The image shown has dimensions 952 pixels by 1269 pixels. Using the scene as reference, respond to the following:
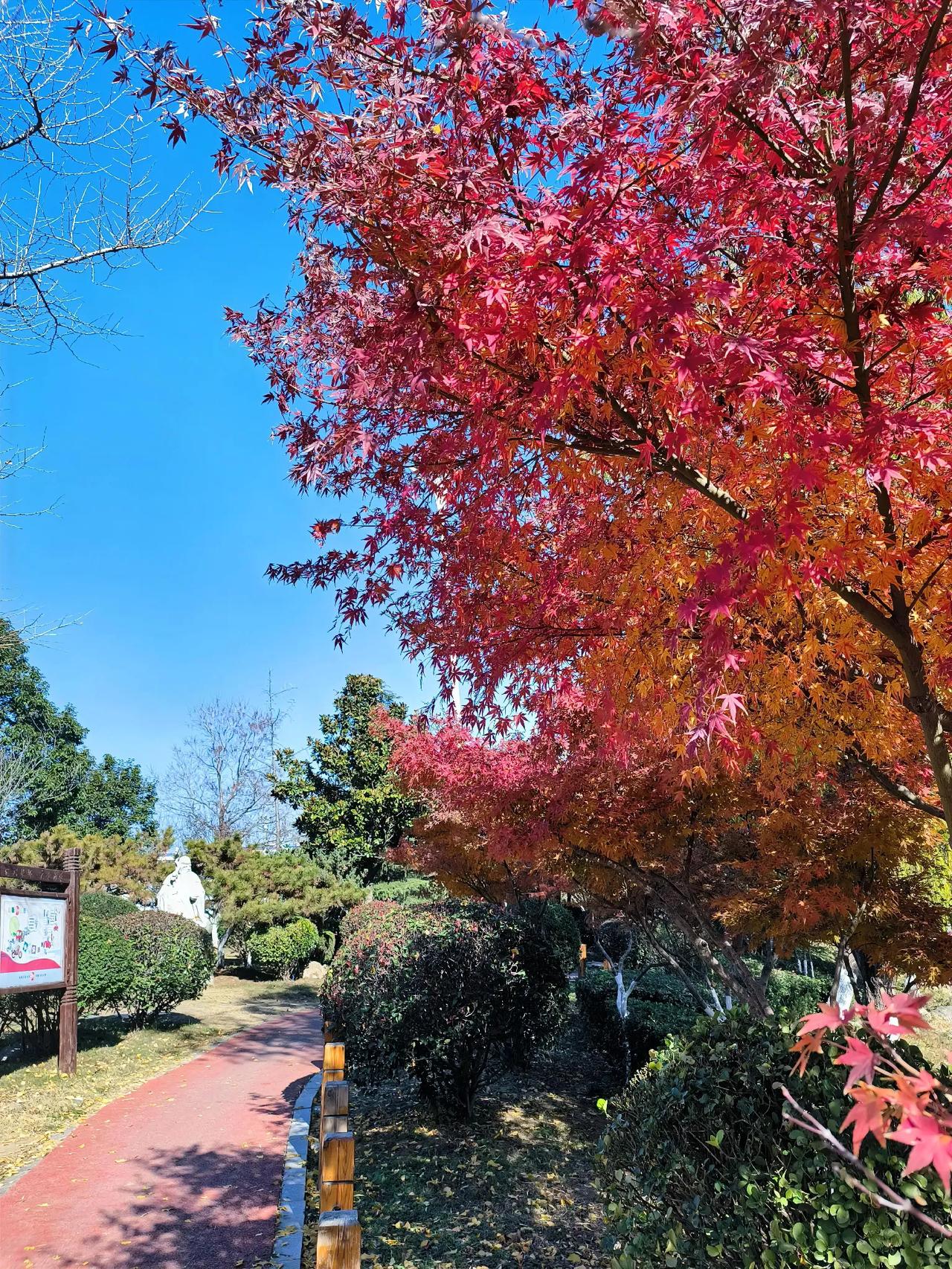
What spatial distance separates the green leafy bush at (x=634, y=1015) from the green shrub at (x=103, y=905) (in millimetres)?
7963

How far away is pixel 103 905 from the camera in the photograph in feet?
48.1

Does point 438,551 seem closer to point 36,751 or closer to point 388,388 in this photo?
point 388,388

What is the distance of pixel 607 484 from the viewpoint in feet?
11.7

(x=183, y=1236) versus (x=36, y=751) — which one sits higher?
(x=36, y=751)

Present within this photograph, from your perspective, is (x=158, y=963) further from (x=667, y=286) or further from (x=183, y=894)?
(x=667, y=286)

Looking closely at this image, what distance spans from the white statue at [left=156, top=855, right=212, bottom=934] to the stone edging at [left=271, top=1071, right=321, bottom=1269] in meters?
9.46

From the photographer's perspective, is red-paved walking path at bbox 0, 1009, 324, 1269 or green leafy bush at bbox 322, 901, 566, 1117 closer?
red-paved walking path at bbox 0, 1009, 324, 1269

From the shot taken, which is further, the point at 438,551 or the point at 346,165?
the point at 438,551

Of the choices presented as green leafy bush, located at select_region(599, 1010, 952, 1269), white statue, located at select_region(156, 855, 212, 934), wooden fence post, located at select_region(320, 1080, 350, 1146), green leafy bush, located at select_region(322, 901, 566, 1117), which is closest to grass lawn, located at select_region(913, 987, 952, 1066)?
green leafy bush, located at select_region(322, 901, 566, 1117)

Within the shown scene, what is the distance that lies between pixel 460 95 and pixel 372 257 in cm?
56

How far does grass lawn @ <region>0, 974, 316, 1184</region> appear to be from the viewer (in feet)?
23.6

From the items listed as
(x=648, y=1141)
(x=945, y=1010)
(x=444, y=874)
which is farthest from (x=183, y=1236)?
(x=945, y=1010)

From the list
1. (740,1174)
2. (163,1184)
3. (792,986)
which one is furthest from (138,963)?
(740,1174)

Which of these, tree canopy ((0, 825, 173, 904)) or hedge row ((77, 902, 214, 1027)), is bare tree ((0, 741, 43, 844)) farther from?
hedge row ((77, 902, 214, 1027))
